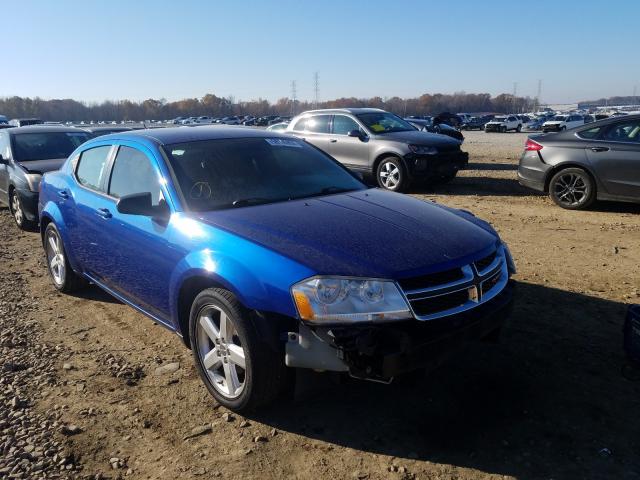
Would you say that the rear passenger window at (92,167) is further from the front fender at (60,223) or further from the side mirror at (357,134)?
the side mirror at (357,134)

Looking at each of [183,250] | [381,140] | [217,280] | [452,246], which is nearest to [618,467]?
[452,246]

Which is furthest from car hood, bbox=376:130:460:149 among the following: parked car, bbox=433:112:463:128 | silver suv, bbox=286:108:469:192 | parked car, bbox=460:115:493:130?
parked car, bbox=460:115:493:130

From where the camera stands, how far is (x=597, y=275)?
5367 millimetres

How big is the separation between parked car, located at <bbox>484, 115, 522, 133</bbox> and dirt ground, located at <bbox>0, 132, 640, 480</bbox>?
44.6m

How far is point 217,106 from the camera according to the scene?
13375cm

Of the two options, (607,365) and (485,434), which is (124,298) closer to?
(485,434)

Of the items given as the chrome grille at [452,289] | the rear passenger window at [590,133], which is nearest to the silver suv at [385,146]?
the rear passenger window at [590,133]

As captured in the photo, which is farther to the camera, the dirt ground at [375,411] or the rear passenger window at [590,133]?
the rear passenger window at [590,133]

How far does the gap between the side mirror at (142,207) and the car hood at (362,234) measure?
32cm

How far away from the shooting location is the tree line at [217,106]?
327 ft

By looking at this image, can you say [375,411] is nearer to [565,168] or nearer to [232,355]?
[232,355]

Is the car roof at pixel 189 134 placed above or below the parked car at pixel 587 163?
above

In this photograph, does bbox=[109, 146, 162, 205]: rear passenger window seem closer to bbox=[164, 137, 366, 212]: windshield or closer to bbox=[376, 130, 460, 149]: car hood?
bbox=[164, 137, 366, 212]: windshield

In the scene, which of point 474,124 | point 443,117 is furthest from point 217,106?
point 443,117
